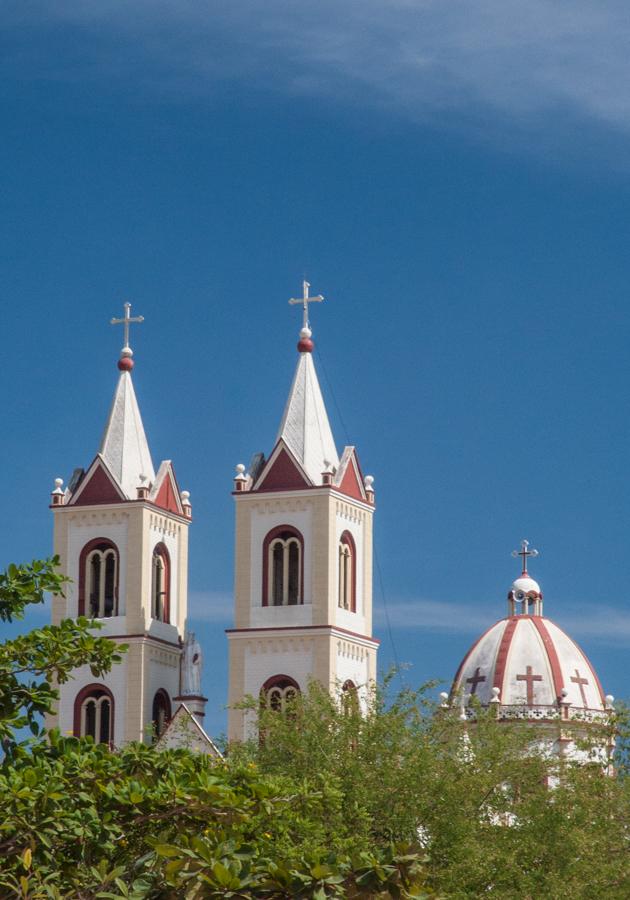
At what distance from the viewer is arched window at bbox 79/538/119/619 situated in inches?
2611

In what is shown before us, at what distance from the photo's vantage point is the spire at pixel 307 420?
65.3 meters

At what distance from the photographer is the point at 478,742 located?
4194 centimetres

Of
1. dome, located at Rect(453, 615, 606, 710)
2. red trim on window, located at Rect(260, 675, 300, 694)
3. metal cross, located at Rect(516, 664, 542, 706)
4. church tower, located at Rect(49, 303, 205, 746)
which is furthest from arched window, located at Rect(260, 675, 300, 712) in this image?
metal cross, located at Rect(516, 664, 542, 706)

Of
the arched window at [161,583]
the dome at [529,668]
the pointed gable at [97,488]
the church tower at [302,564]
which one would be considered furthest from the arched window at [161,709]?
the dome at [529,668]

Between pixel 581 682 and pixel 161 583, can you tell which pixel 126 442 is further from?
pixel 581 682

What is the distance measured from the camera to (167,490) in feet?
223

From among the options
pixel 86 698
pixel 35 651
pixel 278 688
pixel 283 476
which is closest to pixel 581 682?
pixel 278 688

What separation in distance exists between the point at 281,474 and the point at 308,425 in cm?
197

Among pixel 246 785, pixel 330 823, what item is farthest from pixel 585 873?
pixel 246 785

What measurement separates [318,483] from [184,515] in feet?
20.6

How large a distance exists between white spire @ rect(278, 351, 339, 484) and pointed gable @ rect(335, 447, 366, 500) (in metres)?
0.36

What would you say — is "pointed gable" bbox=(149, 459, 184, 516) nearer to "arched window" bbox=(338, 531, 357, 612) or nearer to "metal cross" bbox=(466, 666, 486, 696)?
"arched window" bbox=(338, 531, 357, 612)

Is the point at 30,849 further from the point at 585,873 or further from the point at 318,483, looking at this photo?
the point at 318,483

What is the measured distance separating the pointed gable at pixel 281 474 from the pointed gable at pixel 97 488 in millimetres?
4889
